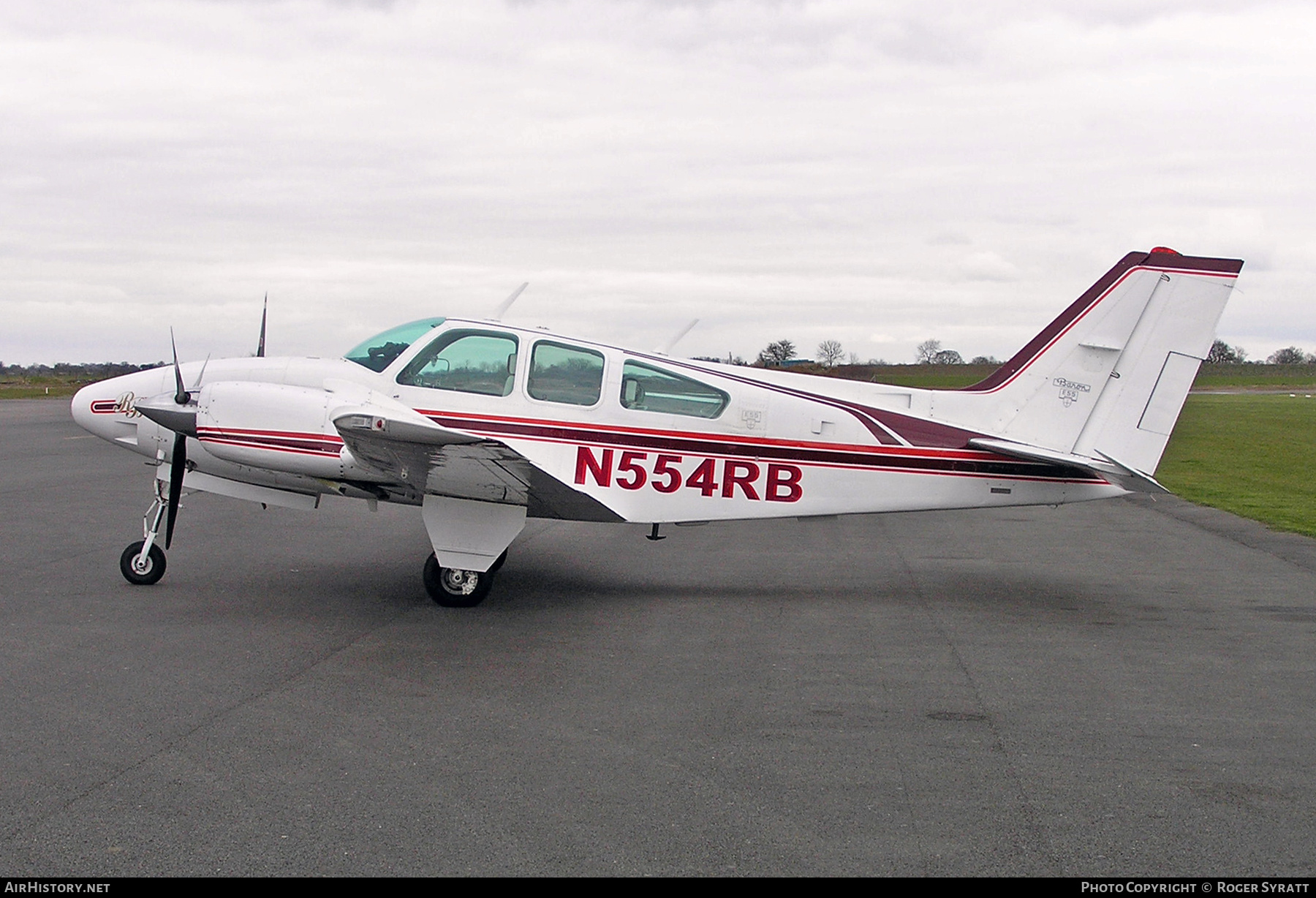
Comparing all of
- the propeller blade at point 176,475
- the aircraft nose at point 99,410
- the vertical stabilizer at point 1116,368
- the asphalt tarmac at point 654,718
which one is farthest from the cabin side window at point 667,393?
the aircraft nose at point 99,410

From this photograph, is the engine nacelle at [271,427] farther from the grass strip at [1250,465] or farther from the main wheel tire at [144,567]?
the grass strip at [1250,465]

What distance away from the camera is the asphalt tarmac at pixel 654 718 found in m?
4.41

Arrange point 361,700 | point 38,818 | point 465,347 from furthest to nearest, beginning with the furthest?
point 465,347 → point 361,700 → point 38,818

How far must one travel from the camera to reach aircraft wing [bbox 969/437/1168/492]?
962 cm

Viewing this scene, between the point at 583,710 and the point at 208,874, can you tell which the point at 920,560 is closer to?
the point at 583,710

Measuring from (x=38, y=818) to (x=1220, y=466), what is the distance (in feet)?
89.9

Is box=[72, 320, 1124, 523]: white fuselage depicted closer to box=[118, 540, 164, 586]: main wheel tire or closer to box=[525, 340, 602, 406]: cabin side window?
box=[525, 340, 602, 406]: cabin side window

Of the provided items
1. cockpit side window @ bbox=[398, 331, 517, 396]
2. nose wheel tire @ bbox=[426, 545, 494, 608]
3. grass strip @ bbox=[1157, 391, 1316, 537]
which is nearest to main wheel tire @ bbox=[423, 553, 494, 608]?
nose wheel tire @ bbox=[426, 545, 494, 608]

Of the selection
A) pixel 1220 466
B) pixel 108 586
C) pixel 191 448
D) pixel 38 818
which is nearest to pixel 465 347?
pixel 191 448

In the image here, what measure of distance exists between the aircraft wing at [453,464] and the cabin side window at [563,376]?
3.17 ft

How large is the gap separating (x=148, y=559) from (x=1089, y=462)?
28.2 ft

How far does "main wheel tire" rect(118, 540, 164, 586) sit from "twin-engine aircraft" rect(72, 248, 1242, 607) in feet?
0.06

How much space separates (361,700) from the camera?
21.1 feet

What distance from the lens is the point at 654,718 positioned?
616 cm
